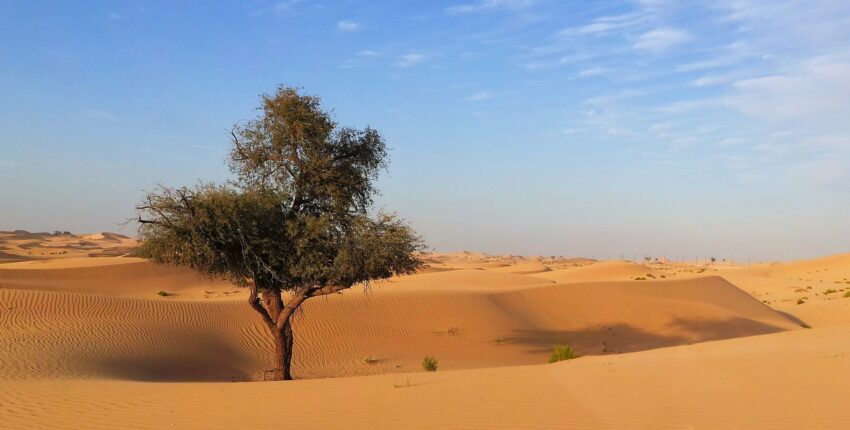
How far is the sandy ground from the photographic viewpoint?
977 centimetres

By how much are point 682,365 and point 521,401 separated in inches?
205

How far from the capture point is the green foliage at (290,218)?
16797 millimetres

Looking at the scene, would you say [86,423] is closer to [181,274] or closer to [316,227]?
[316,227]

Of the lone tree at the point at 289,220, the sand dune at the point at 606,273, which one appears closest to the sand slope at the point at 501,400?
the lone tree at the point at 289,220

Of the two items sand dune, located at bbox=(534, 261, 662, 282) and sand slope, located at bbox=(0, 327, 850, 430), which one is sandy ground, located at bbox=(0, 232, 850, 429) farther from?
sand dune, located at bbox=(534, 261, 662, 282)

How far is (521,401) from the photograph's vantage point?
1034 centimetres

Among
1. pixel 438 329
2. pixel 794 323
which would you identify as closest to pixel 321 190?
pixel 438 329

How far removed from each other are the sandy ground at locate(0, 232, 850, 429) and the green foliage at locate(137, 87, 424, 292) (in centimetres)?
303

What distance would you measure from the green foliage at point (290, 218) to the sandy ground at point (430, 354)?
119 inches

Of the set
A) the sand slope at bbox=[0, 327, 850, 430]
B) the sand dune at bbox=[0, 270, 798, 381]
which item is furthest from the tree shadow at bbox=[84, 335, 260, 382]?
the sand slope at bbox=[0, 327, 850, 430]

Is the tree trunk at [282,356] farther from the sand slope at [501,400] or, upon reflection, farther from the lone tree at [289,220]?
the sand slope at [501,400]

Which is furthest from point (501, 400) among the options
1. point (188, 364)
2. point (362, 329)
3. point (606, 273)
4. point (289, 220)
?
point (606, 273)

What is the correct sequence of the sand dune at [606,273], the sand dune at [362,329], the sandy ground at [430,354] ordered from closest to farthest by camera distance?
the sandy ground at [430,354]
the sand dune at [362,329]
the sand dune at [606,273]

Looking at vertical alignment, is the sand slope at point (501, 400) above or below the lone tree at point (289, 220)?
below
